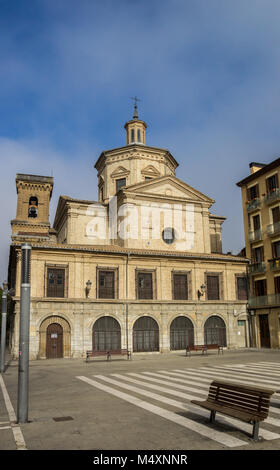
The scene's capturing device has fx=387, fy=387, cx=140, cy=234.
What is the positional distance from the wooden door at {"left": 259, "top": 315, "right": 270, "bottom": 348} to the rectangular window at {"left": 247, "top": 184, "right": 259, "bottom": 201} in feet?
36.4

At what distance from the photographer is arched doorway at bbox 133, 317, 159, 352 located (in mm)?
30781

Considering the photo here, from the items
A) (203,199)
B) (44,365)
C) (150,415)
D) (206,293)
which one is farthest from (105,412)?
(203,199)

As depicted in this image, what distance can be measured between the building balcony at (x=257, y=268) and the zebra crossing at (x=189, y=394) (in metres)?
16.4

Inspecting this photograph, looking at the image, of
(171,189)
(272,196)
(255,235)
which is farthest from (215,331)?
(171,189)

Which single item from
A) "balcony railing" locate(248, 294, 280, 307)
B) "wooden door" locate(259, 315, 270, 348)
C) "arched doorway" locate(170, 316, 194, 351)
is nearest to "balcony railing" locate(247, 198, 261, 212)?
"balcony railing" locate(248, 294, 280, 307)

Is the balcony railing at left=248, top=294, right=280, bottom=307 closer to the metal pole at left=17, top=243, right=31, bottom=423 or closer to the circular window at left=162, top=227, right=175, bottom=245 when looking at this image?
the circular window at left=162, top=227, right=175, bottom=245

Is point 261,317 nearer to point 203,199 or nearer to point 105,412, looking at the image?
point 203,199

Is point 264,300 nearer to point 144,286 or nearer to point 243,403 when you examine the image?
point 144,286

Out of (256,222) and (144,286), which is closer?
(144,286)

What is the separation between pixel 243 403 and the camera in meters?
7.33

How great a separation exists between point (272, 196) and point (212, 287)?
9.59m

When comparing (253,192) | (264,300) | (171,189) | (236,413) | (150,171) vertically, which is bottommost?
(236,413)

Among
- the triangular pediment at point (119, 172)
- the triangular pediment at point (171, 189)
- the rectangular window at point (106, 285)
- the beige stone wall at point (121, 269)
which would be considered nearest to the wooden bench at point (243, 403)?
the beige stone wall at point (121, 269)

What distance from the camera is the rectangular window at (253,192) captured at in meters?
36.3
